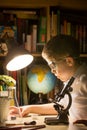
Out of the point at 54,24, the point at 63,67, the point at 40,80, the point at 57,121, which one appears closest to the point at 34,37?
the point at 54,24

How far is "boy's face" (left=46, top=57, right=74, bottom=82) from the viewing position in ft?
7.23

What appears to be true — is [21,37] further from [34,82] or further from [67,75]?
[67,75]

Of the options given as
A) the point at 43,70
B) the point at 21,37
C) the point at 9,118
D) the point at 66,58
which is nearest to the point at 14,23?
the point at 21,37

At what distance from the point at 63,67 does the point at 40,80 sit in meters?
0.51

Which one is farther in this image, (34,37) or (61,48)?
(34,37)

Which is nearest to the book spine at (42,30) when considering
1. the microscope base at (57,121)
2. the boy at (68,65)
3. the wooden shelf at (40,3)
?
the wooden shelf at (40,3)

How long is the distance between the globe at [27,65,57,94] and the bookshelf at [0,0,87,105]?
0.14m

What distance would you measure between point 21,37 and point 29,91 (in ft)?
1.55

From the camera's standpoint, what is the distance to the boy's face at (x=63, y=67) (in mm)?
2205

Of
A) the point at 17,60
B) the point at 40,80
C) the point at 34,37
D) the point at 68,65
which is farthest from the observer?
the point at 34,37

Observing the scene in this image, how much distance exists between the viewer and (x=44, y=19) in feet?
9.37

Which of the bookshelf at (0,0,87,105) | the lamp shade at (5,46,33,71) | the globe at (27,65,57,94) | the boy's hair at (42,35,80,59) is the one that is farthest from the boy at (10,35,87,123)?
the bookshelf at (0,0,87,105)

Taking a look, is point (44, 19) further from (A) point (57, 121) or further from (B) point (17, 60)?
(A) point (57, 121)

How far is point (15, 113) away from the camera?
2.18 m
